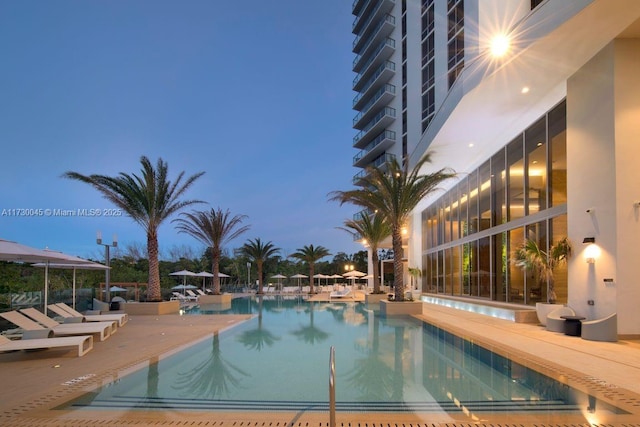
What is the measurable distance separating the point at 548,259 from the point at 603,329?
9.07 ft

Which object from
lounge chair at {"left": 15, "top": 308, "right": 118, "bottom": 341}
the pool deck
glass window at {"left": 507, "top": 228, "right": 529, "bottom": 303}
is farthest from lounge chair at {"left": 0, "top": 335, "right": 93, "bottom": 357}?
glass window at {"left": 507, "top": 228, "right": 529, "bottom": 303}

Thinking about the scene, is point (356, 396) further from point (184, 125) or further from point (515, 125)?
point (184, 125)

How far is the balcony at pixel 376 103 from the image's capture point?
35.3 meters

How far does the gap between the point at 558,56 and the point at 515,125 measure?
469 centimetres

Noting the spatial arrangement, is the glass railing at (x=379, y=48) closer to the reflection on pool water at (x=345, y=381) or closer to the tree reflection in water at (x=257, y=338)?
the tree reflection in water at (x=257, y=338)

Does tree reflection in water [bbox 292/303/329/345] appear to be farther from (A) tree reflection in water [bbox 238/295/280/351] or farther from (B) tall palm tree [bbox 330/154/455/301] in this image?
(B) tall palm tree [bbox 330/154/455/301]

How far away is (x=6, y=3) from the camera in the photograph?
67.2 feet

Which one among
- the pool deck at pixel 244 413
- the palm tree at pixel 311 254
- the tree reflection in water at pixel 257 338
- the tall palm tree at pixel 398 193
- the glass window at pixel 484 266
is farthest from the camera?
the palm tree at pixel 311 254

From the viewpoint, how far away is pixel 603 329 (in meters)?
8.32

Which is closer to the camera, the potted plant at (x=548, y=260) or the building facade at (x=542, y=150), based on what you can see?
the building facade at (x=542, y=150)

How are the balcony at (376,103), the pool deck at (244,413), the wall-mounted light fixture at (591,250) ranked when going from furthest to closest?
1. the balcony at (376,103)
2. the wall-mounted light fixture at (591,250)
3. the pool deck at (244,413)

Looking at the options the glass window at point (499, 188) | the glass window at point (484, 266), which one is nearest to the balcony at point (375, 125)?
the glass window at point (499, 188)

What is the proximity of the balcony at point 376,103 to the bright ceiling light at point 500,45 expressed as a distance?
26.1 metres

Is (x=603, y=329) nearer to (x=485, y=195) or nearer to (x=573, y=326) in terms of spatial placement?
(x=573, y=326)
